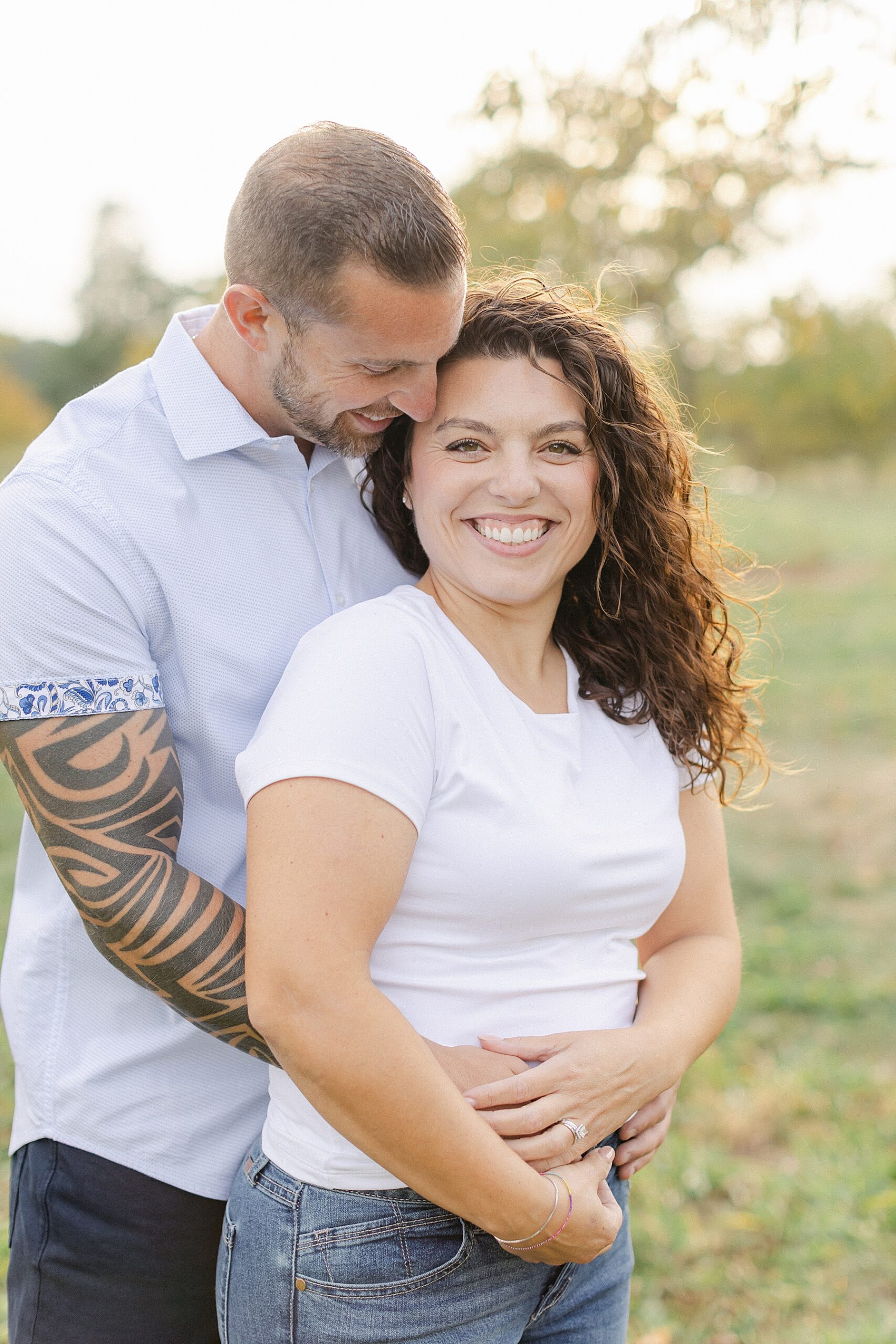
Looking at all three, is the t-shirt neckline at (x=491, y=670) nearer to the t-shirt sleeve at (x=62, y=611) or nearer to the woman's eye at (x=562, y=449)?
the woman's eye at (x=562, y=449)

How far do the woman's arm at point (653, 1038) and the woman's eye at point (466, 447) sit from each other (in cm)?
77

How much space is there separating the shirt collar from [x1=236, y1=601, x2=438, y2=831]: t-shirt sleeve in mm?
391

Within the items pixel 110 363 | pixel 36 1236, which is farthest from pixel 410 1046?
pixel 110 363

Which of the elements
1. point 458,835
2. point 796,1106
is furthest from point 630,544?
point 796,1106

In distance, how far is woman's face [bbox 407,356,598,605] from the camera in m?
2.05

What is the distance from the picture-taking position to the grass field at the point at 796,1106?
10.6 ft

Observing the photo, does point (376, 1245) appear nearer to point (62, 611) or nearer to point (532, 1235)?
point (532, 1235)

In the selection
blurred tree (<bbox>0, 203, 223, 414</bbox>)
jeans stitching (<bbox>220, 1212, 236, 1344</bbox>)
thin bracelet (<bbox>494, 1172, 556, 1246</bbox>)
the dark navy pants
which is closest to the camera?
thin bracelet (<bbox>494, 1172, 556, 1246</bbox>)

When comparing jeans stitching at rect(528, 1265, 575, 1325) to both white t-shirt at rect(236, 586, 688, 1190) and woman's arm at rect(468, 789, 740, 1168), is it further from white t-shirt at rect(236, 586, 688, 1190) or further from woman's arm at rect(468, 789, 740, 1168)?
white t-shirt at rect(236, 586, 688, 1190)

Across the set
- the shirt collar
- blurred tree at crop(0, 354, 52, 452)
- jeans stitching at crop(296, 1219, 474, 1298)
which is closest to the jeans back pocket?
jeans stitching at crop(296, 1219, 474, 1298)

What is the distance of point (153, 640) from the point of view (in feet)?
6.20

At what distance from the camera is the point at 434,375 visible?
2.07m

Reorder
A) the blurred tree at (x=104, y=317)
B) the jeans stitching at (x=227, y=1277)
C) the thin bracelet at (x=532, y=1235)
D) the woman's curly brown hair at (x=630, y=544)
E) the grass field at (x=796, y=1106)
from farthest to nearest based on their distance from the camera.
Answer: the blurred tree at (x=104, y=317) < the grass field at (x=796, y=1106) < the woman's curly brown hair at (x=630, y=544) < the jeans stitching at (x=227, y=1277) < the thin bracelet at (x=532, y=1235)

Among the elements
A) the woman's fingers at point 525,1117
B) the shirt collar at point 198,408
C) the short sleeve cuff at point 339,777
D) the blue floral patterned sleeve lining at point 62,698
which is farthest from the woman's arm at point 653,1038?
the shirt collar at point 198,408
